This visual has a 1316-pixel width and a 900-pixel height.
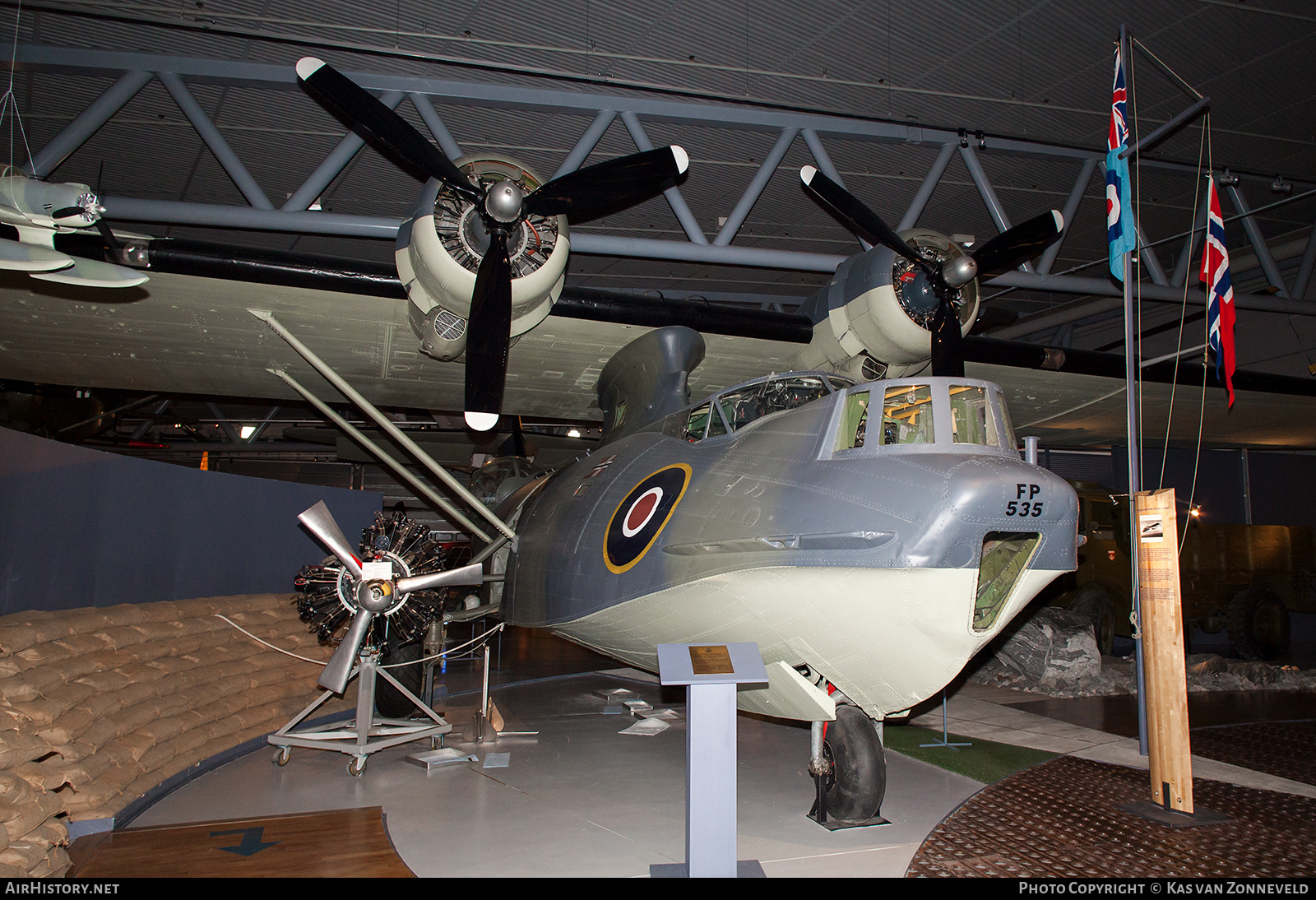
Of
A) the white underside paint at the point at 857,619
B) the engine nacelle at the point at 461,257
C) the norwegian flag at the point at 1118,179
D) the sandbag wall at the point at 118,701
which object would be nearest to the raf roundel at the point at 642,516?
the white underside paint at the point at 857,619

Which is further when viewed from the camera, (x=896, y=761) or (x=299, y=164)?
(x=299, y=164)

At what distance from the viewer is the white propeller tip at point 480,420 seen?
6.20 meters

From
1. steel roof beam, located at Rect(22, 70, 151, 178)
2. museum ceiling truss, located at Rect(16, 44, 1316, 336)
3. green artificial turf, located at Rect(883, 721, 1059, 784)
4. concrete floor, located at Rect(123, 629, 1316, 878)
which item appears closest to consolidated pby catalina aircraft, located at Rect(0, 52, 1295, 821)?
concrete floor, located at Rect(123, 629, 1316, 878)

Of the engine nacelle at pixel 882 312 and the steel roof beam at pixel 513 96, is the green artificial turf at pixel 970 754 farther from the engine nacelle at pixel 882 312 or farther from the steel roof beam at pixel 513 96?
the steel roof beam at pixel 513 96

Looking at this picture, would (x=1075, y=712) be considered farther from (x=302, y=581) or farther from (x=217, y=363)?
(x=217, y=363)

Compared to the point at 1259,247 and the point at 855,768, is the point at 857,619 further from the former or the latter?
the point at 1259,247

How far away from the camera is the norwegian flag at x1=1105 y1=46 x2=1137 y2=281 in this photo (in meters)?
6.90

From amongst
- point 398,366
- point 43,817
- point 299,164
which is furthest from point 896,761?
point 299,164

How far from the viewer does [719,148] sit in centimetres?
1041

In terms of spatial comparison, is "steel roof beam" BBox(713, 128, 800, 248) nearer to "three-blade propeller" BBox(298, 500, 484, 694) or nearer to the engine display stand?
"three-blade propeller" BBox(298, 500, 484, 694)

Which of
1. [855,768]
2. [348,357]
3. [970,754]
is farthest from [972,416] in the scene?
[348,357]

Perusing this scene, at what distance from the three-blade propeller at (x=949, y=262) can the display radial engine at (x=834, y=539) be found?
114 inches

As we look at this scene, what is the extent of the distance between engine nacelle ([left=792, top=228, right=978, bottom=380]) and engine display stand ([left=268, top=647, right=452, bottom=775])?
18.0ft
